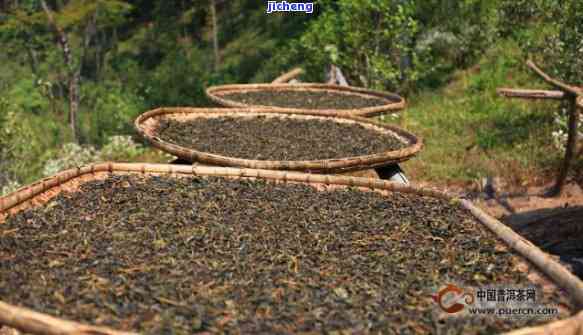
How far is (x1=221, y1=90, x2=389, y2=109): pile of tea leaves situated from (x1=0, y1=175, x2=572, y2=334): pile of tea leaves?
7.20 ft

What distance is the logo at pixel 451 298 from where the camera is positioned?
1828 mm

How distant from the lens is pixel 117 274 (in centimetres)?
196

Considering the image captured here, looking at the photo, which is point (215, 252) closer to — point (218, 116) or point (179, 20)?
point (218, 116)

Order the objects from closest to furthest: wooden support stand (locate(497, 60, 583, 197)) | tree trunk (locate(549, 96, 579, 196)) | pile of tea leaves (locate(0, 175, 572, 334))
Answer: pile of tea leaves (locate(0, 175, 572, 334)), wooden support stand (locate(497, 60, 583, 197)), tree trunk (locate(549, 96, 579, 196))

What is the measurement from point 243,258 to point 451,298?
712 millimetres

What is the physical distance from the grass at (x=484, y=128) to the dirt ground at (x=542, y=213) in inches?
8.7

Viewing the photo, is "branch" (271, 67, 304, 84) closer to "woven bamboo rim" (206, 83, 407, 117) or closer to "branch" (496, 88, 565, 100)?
"woven bamboo rim" (206, 83, 407, 117)

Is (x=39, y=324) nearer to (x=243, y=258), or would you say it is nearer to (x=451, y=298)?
(x=243, y=258)

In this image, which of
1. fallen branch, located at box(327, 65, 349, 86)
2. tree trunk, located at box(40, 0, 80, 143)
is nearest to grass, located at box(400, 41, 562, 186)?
fallen branch, located at box(327, 65, 349, 86)

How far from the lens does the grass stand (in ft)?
19.9

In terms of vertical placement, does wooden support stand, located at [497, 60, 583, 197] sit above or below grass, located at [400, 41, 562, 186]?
above

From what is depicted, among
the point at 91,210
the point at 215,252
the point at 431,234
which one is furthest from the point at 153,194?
the point at 431,234

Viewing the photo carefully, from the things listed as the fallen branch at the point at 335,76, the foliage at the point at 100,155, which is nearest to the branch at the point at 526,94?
the fallen branch at the point at 335,76

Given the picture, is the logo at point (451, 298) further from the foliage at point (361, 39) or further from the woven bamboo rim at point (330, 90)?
the foliage at point (361, 39)
